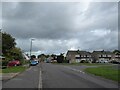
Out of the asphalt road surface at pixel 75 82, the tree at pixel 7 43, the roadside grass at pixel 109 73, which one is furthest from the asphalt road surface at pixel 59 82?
the tree at pixel 7 43

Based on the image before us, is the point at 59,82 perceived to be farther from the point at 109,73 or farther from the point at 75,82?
the point at 109,73

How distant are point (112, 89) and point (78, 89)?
6.40 feet

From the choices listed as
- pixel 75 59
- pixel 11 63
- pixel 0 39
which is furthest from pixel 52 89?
pixel 75 59

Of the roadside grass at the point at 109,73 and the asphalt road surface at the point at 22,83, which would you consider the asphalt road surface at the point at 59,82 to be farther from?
the roadside grass at the point at 109,73

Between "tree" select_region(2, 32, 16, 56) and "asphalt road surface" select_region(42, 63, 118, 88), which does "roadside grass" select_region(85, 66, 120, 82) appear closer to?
"asphalt road surface" select_region(42, 63, 118, 88)

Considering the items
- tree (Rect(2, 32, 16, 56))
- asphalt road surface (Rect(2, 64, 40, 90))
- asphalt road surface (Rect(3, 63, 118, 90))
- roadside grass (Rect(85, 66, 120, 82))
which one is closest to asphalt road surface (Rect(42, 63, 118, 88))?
asphalt road surface (Rect(3, 63, 118, 90))

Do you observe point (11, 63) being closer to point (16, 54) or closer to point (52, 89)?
point (16, 54)

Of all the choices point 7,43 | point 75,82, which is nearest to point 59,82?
point 75,82

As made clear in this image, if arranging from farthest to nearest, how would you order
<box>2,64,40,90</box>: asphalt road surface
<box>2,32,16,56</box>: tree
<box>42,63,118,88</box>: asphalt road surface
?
<box>2,32,16,56</box>: tree → <box>42,63,118,88</box>: asphalt road surface → <box>2,64,40,90</box>: asphalt road surface

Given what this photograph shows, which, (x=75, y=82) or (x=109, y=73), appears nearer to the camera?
(x=75, y=82)

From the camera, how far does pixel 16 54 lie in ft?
296

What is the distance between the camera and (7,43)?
75625 millimetres

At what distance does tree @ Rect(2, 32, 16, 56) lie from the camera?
7518 cm

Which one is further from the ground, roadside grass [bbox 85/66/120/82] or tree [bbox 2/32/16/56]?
tree [bbox 2/32/16/56]
